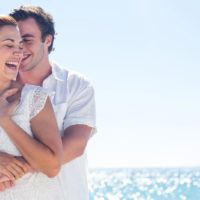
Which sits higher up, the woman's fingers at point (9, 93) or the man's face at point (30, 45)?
the man's face at point (30, 45)

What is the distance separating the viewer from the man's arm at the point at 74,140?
3891 mm

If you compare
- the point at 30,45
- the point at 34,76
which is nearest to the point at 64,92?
the point at 34,76

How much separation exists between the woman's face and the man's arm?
0.48 m

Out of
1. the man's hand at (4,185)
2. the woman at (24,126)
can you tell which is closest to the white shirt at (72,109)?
the woman at (24,126)

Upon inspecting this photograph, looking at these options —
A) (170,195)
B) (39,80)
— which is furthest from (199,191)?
(39,80)

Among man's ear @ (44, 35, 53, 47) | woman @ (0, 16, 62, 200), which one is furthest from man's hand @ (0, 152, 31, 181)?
man's ear @ (44, 35, 53, 47)

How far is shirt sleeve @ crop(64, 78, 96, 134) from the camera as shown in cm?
404

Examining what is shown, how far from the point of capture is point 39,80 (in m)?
4.23

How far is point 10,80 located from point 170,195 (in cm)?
3617

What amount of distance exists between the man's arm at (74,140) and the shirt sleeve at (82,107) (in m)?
0.03

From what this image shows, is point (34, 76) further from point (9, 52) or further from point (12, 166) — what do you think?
point (12, 166)

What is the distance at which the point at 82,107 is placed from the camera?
4.09 meters

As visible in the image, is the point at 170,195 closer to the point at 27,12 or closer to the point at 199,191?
the point at 199,191

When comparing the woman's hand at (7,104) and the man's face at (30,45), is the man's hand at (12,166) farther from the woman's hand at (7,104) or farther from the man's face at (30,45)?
the man's face at (30,45)
